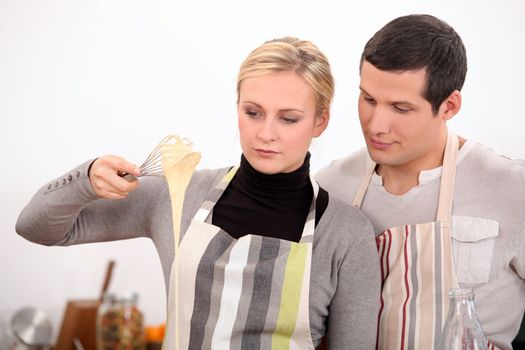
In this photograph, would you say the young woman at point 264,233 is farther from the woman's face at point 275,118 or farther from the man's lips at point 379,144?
the man's lips at point 379,144

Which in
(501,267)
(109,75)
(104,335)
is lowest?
(104,335)

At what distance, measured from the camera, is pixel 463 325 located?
4.84 ft

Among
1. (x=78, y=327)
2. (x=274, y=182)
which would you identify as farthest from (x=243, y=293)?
(x=78, y=327)

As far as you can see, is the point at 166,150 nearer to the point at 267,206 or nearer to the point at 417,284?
the point at 267,206

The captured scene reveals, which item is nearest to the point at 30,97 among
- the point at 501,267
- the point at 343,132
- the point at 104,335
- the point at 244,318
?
the point at 104,335

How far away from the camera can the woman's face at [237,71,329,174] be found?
1778 mm

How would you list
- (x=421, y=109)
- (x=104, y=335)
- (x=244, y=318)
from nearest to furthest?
1. (x=244, y=318)
2. (x=421, y=109)
3. (x=104, y=335)

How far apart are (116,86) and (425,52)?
1.64 m

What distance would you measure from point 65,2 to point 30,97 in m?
0.42

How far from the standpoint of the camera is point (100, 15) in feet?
10.5

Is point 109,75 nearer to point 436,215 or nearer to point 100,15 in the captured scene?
point 100,15

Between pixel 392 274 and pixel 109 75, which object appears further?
pixel 109 75

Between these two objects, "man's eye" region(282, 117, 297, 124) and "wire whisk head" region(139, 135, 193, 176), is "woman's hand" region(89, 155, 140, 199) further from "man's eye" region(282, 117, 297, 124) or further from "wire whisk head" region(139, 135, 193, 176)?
"man's eye" region(282, 117, 297, 124)

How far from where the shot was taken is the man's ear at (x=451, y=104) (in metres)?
2.00
